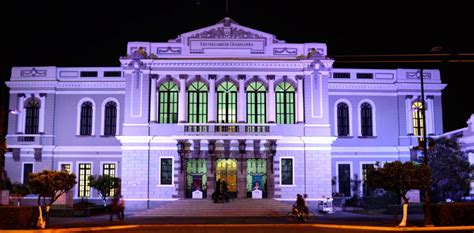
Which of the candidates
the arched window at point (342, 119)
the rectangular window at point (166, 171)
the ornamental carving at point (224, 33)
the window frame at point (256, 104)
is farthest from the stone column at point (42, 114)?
the arched window at point (342, 119)

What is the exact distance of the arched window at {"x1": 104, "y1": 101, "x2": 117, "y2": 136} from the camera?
177 ft

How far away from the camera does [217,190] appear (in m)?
44.8

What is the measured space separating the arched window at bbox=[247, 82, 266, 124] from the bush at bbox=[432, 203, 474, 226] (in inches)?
816

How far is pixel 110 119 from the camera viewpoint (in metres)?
54.1

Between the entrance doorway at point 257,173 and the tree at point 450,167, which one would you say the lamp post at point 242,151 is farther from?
the tree at point 450,167

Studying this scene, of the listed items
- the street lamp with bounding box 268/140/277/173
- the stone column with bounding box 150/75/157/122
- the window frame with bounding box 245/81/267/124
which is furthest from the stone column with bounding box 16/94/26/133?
the street lamp with bounding box 268/140/277/173

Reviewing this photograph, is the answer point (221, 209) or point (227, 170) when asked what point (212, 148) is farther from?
point (221, 209)

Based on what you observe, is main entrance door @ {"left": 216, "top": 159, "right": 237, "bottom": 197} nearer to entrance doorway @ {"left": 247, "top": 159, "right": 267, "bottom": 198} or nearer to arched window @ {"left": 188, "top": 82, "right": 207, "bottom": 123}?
entrance doorway @ {"left": 247, "top": 159, "right": 267, "bottom": 198}

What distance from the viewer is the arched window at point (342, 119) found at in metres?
54.7

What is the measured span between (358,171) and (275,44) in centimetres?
1432

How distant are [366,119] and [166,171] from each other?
19.4 m

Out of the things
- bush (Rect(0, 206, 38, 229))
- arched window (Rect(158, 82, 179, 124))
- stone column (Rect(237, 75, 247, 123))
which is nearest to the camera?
bush (Rect(0, 206, 38, 229))

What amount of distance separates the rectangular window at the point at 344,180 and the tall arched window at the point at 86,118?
2295cm

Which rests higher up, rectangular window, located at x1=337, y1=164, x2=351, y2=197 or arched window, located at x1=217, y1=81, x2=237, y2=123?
arched window, located at x1=217, y1=81, x2=237, y2=123
